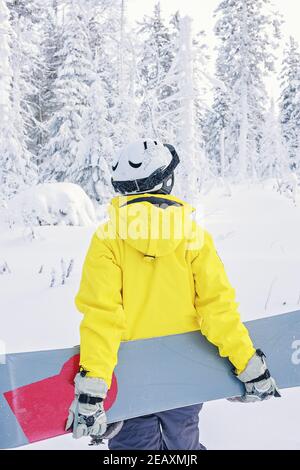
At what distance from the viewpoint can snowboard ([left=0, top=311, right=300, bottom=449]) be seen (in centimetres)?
232

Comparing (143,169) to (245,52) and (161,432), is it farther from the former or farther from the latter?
(245,52)

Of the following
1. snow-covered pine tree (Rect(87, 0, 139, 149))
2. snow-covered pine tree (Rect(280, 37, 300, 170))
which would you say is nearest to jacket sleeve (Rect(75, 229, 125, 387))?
snow-covered pine tree (Rect(87, 0, 139, 149))

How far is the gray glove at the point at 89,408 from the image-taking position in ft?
6.35

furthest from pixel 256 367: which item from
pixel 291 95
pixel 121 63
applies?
pixel 291 95

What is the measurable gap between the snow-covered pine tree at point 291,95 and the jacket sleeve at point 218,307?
93.1 ft

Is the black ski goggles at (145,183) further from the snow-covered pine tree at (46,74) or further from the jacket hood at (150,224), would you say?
the snow-covered pine tree at (46,74)

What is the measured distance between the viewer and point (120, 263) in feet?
6.95

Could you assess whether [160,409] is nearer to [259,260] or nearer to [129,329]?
[129,329]

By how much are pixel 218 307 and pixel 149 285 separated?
0.37 metres

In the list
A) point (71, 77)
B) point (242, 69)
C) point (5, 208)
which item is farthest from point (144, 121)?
point (5, 208)

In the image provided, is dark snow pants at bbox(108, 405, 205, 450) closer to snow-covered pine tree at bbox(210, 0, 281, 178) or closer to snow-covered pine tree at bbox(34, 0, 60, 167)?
snow-covered pine tree at bbox(210, 0, 281, 178)

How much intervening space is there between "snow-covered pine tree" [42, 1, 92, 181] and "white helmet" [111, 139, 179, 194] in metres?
17.0

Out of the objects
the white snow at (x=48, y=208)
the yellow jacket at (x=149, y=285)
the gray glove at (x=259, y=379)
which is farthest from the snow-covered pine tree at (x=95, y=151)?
the gray glove at (x=259, y=379)
